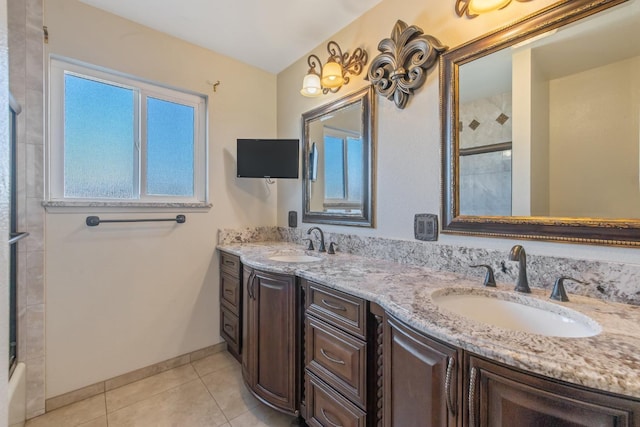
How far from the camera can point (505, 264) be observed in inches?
47.8

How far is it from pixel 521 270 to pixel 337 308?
75 cm

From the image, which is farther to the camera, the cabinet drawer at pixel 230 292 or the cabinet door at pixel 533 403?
the cabinet drawer at pixel 230 292

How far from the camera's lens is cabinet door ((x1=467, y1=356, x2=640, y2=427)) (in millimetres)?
545

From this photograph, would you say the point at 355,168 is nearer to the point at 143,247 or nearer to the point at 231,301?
the point at 231,301

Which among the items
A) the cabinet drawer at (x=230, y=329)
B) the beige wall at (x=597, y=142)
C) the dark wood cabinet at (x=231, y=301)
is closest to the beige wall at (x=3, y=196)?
the dark wood cabinet at (x=231, y=301)

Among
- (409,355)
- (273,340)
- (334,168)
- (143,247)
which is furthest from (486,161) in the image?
(143,247)

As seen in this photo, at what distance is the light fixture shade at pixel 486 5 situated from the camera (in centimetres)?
118

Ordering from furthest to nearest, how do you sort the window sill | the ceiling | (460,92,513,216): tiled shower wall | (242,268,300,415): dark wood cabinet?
the ceiling
the window sill
(242,268,300,415): dark wood cabinet
(460,92,513,216): tiled shower wall

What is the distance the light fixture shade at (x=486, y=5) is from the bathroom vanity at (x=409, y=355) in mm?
1184

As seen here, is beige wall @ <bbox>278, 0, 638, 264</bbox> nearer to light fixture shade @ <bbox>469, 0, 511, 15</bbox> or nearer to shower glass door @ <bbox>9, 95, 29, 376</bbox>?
light fixture shade @ <bbox>469, 0, 511, 15</bbox>

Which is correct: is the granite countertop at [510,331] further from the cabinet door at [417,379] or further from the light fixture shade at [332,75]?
→ the light fixture shade at [332,75]

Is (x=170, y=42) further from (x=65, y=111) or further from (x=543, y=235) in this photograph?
(x=543, y=235)

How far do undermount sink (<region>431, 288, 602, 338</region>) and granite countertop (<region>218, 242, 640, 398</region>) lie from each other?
0.02 metres

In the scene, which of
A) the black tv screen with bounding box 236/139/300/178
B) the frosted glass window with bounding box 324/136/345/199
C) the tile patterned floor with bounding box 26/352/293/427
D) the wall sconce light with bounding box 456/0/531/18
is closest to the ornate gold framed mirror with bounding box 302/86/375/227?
the frosted glass window with bounding box 324/136/345/199
